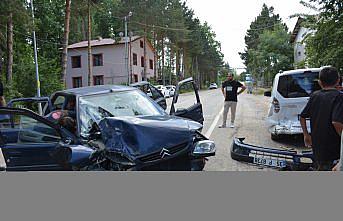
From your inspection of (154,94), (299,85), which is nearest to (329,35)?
(299,85)

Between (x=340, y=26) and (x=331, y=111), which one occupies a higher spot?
(x=340, y=26)

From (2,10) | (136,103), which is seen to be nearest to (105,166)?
(136,103)

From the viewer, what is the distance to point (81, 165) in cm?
439

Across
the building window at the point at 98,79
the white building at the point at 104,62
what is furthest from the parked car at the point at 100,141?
the building window at the point at 98,79

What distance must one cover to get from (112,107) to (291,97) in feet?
12.9

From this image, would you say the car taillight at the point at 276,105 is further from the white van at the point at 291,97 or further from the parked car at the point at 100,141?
the parked car at the point at 100,141

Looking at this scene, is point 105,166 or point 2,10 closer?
point 105,166

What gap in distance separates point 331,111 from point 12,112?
3.67 meters

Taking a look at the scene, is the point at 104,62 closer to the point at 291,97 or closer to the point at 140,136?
the point at 291,97

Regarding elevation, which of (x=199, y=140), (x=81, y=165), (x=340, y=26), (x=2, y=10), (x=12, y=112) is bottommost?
(x=81, y=165)

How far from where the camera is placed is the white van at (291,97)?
7540 millimetres

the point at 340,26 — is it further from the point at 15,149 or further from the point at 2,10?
the point at 2,10

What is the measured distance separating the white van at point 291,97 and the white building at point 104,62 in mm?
41189

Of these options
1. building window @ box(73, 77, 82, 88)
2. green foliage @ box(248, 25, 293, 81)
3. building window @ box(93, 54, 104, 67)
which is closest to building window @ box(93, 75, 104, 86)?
building window @ box(93, 54, 104, 67)
